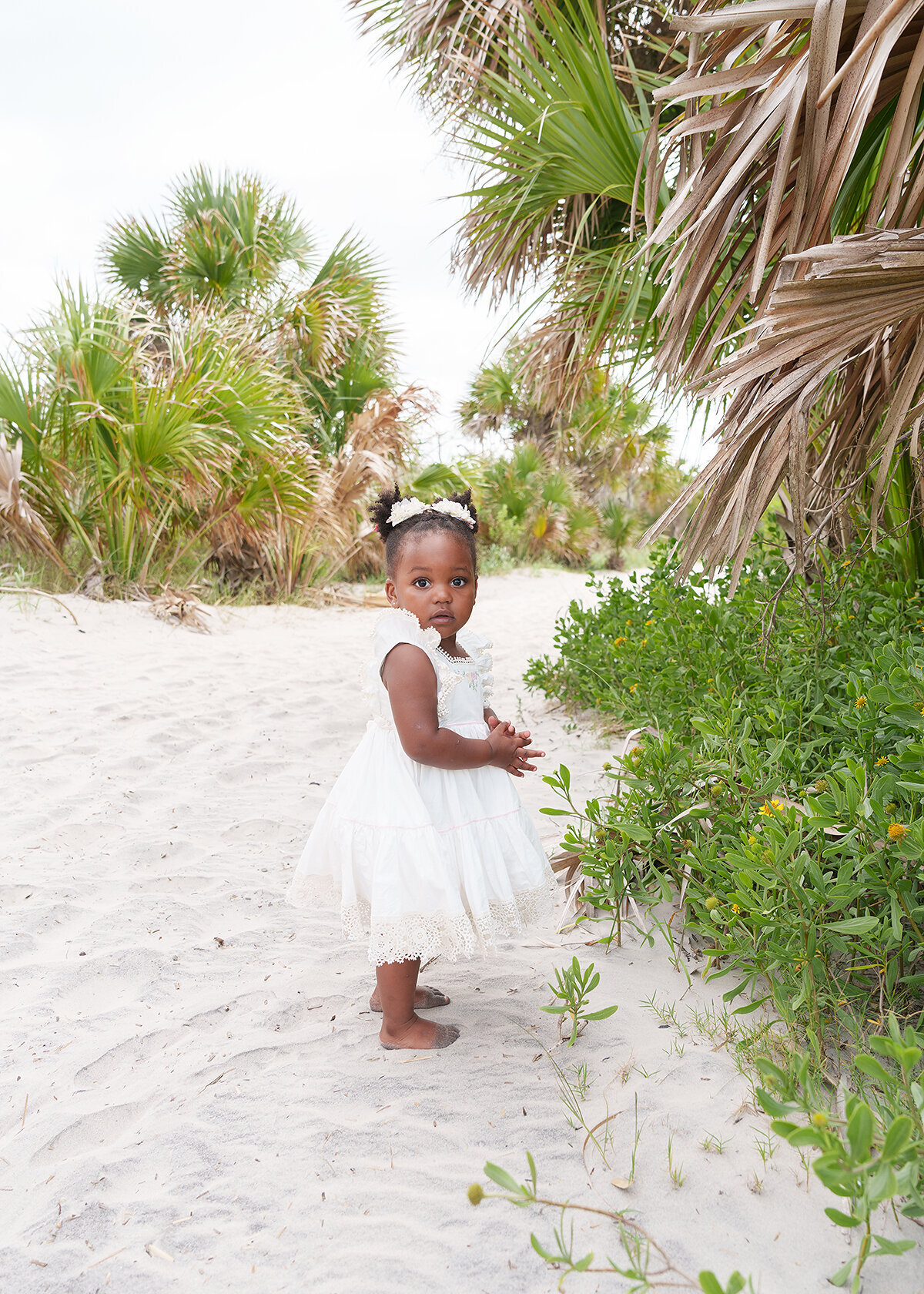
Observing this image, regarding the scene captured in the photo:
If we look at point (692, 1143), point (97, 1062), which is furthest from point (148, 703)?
point (692, 1143)

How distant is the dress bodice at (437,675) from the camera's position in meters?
1.74

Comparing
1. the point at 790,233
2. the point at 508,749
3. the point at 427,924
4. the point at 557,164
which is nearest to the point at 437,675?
the point at 508,749

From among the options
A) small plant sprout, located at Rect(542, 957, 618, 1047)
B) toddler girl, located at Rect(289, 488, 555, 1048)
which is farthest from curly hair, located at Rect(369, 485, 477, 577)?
small plant sprout, located at Rect(542, 957, 618, 1047)

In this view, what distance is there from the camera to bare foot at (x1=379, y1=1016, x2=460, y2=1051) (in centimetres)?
176

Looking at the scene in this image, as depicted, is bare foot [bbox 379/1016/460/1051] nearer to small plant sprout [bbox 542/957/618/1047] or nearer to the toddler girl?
the toddler girl

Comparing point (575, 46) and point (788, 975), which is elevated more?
point (575, 46)

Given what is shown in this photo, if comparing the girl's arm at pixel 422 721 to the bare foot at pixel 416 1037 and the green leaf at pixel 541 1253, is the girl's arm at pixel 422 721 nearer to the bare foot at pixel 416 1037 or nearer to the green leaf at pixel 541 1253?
the bare foot at pixel 416 1037

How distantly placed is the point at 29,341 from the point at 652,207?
5.80m

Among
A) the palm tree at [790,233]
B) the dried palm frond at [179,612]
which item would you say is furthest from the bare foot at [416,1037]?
the dried palm frond at [179,612]

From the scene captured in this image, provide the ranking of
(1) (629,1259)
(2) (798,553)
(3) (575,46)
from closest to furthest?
1. (1) (629,1259)
2. (2) (798,553)
3. (3) (575,46)

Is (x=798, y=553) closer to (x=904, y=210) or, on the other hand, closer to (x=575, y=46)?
(x=904, y=210)

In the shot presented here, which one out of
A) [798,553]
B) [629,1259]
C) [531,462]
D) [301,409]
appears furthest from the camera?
[531,462]

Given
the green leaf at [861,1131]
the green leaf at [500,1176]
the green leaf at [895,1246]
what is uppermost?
the green leaf at [861,1131]

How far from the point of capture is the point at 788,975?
1566mm
